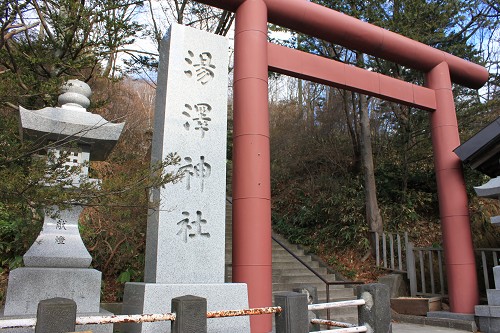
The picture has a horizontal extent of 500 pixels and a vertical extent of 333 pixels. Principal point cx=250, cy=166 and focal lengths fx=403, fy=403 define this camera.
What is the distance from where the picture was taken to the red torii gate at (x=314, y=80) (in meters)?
5.62

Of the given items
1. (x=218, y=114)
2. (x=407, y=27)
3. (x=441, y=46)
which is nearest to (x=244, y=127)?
(x=218, y=114)

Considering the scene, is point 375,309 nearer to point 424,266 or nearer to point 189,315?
point 189,315

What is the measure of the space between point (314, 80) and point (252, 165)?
7.24 ft

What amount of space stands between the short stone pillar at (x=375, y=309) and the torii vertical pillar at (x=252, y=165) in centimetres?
194

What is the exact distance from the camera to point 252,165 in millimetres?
5754

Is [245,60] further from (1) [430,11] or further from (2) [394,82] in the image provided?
(1) [430,11]

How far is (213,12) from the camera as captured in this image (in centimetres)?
1420

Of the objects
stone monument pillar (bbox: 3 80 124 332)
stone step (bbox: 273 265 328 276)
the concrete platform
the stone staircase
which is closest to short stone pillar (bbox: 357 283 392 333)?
stone monument pillar (bbox: 3 80 124 332)

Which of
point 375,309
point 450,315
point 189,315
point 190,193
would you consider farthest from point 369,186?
point 189,315

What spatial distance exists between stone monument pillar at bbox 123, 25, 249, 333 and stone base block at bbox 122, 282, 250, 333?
1 centimetres

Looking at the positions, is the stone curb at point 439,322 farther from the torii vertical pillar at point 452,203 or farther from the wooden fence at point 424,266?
the wooden fence at point 424,266

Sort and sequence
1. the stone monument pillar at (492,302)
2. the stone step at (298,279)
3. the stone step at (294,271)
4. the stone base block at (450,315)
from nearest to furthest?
the stone monument pillar at (492,302) → the stone base block at (450,315) → the stone step at (298,279) → the stone step at (294,271)

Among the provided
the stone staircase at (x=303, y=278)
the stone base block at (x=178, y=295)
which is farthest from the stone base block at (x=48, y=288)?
the stone staircase at (x=303, y=278)

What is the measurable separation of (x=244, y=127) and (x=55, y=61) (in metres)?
3.38
